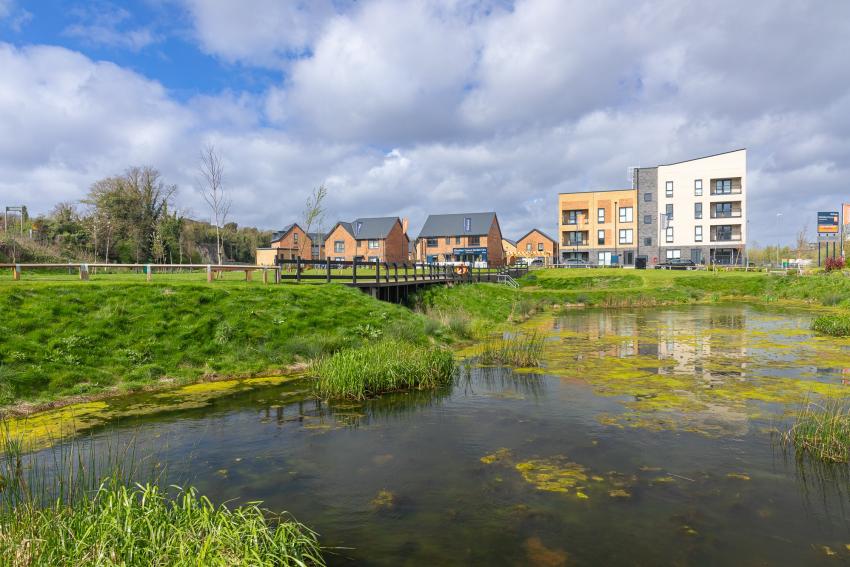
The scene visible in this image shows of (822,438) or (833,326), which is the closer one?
(822,438)

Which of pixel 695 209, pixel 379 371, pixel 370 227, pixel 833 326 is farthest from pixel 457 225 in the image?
pixel 379 371

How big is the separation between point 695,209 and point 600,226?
12.9m

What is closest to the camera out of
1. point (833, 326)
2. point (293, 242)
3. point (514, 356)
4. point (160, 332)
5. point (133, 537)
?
point (133, 537)

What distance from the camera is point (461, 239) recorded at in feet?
279

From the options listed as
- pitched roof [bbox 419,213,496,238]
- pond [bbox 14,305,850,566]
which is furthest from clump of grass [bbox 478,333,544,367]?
pitched roof [bbox 419,213,496,238]

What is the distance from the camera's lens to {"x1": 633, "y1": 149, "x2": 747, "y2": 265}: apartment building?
69.0 meters

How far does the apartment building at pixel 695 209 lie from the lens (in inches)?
2717

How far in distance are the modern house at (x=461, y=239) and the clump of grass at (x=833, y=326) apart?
199ft

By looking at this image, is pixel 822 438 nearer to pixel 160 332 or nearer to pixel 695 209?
pixel 160 332

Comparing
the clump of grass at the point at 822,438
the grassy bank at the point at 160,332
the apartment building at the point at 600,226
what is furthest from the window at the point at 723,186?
the clump of grass at the point at 822,438

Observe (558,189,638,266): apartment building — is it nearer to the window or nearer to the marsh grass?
the window

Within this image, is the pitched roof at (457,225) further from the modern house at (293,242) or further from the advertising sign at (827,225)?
the advertising sign at (827,225)

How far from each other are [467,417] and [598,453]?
3.02 metres

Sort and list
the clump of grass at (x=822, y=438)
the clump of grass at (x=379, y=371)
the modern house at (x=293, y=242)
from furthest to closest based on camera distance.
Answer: the modern house at (x=293, y=242), the clump of grass at (x=379, y=371), the clump of grass at (x=822, y=438)
